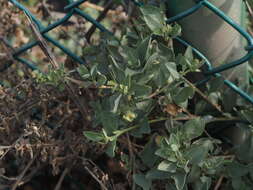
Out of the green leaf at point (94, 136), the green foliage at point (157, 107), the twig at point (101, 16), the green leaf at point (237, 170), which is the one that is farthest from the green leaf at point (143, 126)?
the twig at point (101, 16)

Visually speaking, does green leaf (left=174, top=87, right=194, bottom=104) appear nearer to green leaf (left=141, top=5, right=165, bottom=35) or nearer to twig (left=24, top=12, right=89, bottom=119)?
green leaf (left=141, top=5, right=165, bottom=35)

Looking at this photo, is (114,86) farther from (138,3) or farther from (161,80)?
(138,3)

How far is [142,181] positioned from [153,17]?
353mm

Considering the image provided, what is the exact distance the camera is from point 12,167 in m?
1.50

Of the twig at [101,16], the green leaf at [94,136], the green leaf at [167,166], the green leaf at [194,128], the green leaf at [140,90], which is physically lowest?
the green leaf at [167,166]

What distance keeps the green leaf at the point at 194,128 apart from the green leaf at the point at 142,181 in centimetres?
13

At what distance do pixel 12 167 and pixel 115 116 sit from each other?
58cm

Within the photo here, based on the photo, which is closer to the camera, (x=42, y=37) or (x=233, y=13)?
(x=233, y=13)

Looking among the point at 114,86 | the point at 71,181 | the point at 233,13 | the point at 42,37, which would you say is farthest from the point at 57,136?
the point at 233,13

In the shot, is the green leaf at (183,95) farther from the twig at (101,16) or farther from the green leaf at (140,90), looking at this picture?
the twig at (101,16)

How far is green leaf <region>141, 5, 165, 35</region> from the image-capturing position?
1.05 m

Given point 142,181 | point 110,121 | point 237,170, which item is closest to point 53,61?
point 110,121

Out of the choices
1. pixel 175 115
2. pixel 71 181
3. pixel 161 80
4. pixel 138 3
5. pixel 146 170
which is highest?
pixel 138 3

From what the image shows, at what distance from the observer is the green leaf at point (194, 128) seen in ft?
3.41
